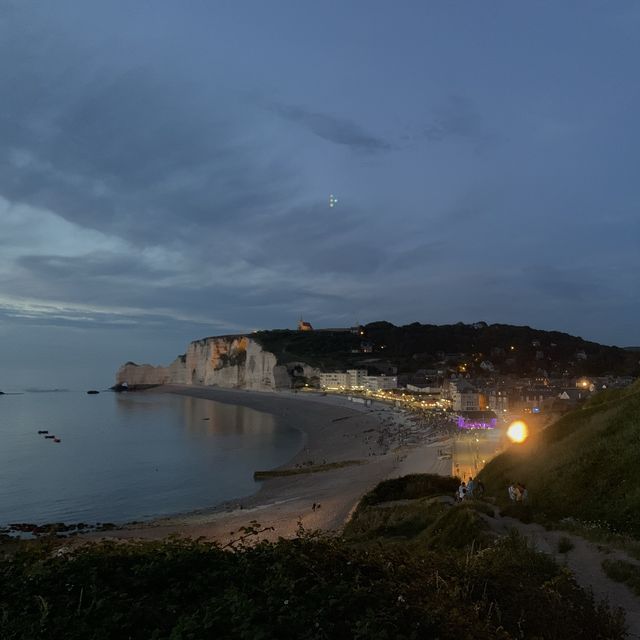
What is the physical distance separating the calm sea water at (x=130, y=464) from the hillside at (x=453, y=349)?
62.3 metres

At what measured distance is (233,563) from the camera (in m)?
5.79

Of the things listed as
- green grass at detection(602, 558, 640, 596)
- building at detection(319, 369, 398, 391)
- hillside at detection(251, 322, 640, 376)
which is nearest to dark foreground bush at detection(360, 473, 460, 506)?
green grass at detection(602, 558, 640, 596)

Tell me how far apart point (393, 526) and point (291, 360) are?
112576 mm

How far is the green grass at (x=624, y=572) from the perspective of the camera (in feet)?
25.4

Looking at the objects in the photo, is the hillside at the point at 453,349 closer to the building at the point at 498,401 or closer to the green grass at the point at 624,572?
the building at the point at 498,401

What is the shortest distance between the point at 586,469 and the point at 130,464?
1295 inches

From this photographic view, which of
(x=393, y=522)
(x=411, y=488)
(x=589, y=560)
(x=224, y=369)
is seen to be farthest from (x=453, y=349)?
(x=589, y=560)

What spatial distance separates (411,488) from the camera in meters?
19.8

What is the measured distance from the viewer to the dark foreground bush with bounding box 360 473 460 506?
770 inches

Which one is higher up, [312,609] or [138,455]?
[312,609]

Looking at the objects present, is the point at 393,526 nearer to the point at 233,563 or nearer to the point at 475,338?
the point at 233,563

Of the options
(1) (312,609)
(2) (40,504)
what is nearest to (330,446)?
(2) (40,504)

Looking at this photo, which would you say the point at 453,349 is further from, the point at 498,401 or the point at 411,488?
the point at 411,488

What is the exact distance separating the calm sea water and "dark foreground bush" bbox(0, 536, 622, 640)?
21.5m
